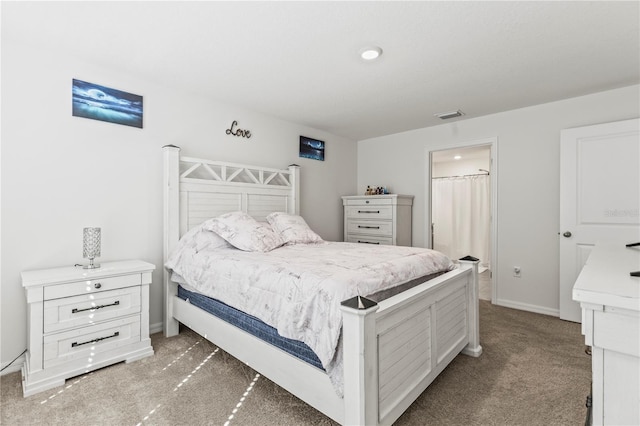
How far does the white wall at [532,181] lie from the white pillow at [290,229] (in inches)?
89.5

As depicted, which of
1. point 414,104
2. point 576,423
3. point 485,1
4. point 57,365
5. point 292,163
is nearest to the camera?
point 576,423

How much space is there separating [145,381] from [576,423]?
2452 millimetres

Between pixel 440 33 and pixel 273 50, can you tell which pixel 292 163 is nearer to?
pixel 273 50

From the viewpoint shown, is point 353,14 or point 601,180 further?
point 601,180

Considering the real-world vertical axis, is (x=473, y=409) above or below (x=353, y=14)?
below

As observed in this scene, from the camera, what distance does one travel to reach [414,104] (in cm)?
333

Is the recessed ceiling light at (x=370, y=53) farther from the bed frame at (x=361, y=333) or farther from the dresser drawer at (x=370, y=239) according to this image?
the dresser drawer at (x=370, y=239)

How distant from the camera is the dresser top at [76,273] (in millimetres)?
1936

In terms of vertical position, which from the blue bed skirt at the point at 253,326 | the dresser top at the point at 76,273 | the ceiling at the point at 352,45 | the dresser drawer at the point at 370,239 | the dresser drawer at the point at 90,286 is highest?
the ceiling at the point at 352,45

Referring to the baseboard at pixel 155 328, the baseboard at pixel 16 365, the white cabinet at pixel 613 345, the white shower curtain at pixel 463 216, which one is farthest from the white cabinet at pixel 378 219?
the baseboard at pixel 16 365

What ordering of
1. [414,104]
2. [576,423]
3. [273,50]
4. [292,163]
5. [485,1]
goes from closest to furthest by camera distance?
[576,423] < [485,1] < [273,50] < [414,104] < [292,163]

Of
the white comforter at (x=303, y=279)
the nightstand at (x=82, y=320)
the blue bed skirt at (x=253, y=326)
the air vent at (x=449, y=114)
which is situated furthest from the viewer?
the air vent at (x=449, y=114)

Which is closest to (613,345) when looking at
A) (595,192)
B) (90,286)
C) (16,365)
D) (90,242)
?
(90,286)

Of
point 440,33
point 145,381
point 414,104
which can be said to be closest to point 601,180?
point 414,104
